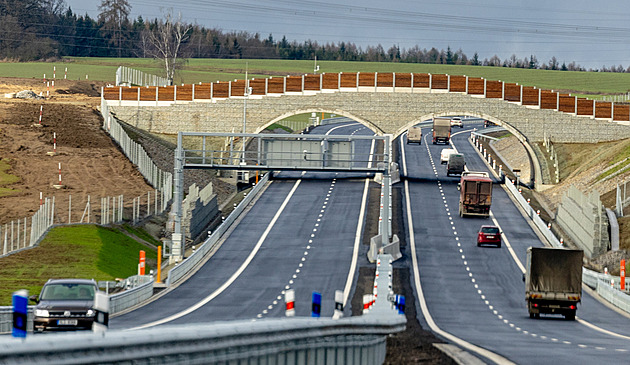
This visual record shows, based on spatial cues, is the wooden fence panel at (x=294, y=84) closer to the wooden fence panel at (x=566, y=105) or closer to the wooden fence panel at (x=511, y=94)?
the wooden fence panel at (x=511, y=94)

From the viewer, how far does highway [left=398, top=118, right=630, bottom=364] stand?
31453 mm

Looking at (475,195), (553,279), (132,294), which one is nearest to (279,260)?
(132,294)

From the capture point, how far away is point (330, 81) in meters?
106

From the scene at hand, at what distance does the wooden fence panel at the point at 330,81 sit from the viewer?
106 meters

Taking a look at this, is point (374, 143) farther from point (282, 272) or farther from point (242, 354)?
point (242, 354)

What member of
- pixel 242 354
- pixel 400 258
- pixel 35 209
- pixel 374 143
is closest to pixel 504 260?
pixel 400 258

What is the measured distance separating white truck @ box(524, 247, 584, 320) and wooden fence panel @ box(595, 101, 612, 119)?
68.0 meters

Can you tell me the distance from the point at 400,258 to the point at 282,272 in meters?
9.23

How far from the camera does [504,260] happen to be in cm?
6350

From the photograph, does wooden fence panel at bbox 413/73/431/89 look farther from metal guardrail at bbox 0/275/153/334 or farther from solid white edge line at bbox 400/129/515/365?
metal guardrail at bbox 0/275/153/334

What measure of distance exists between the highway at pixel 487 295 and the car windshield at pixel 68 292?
10.6 m

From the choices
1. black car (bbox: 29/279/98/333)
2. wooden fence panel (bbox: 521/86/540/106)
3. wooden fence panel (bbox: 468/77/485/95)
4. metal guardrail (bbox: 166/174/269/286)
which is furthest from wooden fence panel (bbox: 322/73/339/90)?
black car (bbox: 29/279/98/333)

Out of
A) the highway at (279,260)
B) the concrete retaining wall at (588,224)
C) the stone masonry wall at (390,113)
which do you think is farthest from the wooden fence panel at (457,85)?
the concrete retaining wall at (588,224)

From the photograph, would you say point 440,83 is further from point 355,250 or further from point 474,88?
point 355,250
